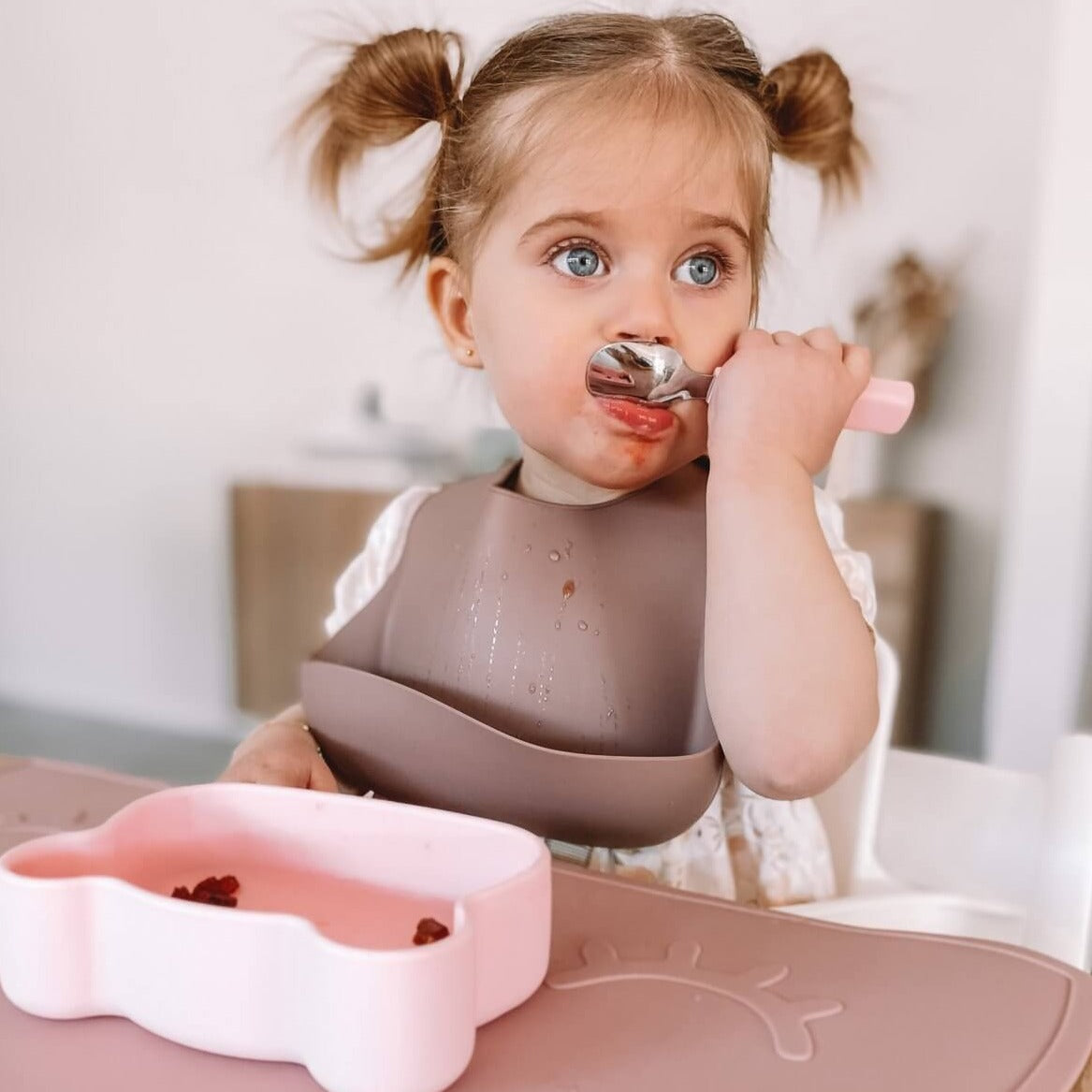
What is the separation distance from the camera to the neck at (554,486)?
583mm

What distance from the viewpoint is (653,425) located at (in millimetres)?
531

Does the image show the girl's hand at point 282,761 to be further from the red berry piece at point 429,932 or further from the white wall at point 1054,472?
the white wall at point 1054,472

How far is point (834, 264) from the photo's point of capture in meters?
0.68

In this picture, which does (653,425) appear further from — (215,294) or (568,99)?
(215,294)

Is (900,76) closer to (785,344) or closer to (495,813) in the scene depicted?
(785,344)

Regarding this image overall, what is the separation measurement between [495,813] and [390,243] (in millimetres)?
390

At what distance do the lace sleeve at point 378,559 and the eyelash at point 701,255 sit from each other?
0.62ft

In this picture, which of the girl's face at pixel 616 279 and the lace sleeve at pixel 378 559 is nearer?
the girl's face at pixel 616 279

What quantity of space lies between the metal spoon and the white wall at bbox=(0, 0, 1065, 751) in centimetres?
17

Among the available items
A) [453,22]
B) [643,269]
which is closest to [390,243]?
[453,22]

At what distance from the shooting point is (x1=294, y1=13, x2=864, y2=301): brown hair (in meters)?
0.52

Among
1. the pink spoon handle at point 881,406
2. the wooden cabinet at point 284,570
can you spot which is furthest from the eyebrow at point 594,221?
the wooden cabinet at point 284,570

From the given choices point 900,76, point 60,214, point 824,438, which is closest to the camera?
point 824,438

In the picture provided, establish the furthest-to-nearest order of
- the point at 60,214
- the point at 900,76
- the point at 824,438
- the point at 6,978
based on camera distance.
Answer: the point at 60,214 < the point at 900,76 < the point at 824,438 < the point at 6,978
